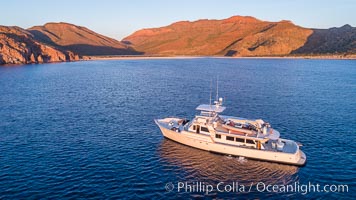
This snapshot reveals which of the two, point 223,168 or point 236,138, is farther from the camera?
point 236,138

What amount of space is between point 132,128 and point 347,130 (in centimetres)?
4220

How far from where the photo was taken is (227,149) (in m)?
46.5

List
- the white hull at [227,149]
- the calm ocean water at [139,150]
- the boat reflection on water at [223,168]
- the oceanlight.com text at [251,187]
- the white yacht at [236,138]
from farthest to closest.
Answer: the white yacht at [236,138], the white hull at [227,149], the boat reflection on water at [223,168], the calm ocean water at [139,150], the oceanlight.com text at [251,187]

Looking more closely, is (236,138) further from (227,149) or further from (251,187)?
(251,187)

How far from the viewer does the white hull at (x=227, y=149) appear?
43.2 m

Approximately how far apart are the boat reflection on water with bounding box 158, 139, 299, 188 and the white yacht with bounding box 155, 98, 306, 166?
3.54 feet

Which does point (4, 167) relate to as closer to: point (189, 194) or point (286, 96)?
point (189, 194)

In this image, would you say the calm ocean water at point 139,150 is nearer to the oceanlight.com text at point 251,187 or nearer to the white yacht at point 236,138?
the oceanlight.com text at point 251,187

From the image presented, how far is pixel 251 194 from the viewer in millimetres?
35031

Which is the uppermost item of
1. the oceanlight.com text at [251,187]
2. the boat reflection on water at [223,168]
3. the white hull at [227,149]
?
the white hull at [227,149]

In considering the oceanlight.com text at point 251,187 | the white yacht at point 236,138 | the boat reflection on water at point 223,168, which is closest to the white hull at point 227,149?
the white yacht at point 236,138

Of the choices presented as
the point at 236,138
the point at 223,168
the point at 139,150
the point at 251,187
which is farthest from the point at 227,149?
the point at 139,150

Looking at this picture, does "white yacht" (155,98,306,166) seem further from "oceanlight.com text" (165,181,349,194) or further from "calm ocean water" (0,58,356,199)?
"oceanlight.com text" (165,181,349,194)

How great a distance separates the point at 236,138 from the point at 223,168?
6.87 m
